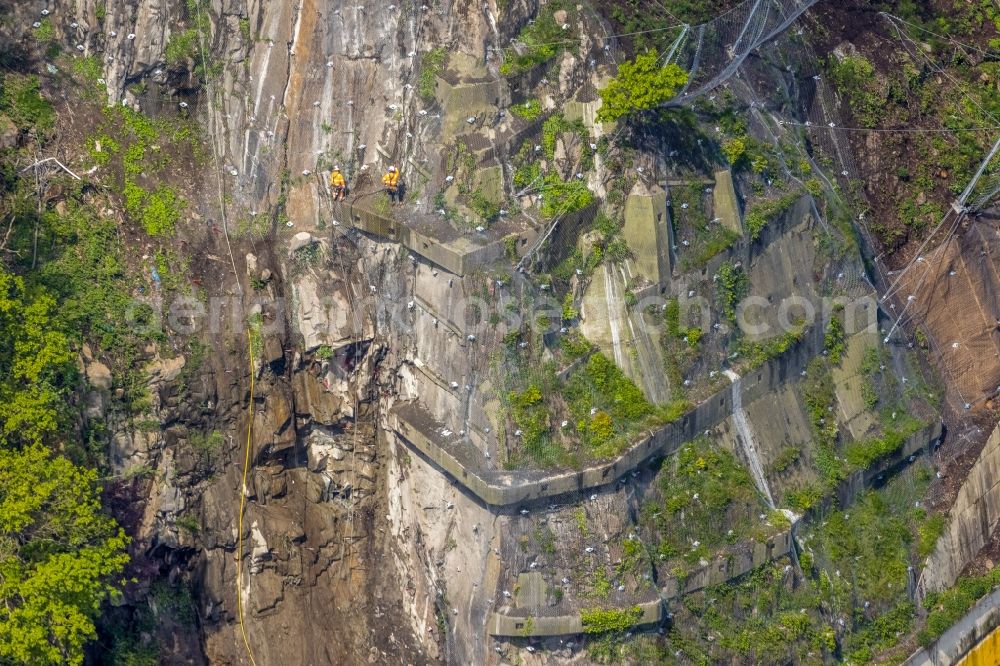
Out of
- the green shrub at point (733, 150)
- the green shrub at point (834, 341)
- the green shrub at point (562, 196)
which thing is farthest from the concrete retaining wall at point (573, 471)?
the green shrub at point (562, 196)

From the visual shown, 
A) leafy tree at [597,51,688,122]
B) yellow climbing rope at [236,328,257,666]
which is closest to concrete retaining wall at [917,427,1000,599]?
leafy tree at [597,51,688,122]

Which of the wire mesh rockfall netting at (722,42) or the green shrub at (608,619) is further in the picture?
the wire mesh rockfall netting at (722,42)

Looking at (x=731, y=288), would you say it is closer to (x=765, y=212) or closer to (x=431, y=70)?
(x=765, y=212)

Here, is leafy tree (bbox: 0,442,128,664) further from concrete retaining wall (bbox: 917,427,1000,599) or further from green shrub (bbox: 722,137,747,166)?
concrete retaining wall (bbox: 917,427,1000,599)

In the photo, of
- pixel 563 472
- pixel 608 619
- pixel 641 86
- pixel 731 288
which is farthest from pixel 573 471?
pixel 641 86

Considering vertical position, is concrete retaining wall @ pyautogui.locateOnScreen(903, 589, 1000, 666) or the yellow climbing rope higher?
the yellow climbing rope

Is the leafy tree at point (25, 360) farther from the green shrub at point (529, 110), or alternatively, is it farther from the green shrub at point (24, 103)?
the green shrub at point (529, 110)
